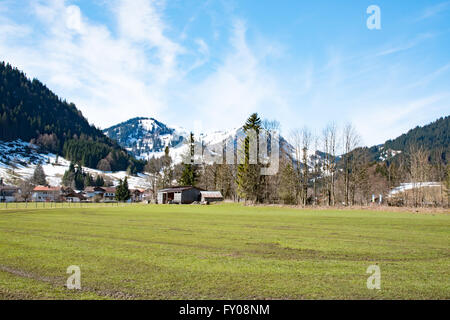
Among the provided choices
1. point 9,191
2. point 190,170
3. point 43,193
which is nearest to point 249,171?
point 190,170

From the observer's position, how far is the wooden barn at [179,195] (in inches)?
3317

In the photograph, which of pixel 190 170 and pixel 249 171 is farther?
pixel 190 170

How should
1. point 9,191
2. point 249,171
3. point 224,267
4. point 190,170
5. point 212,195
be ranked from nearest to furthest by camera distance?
point 224,267
point 249,171
point 212,195
point 190,170
point 9,191

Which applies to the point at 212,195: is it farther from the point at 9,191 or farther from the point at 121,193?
the point at 9,191

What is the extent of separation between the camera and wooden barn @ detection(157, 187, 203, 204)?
84.3 meters

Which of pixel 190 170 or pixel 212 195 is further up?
pixel 190 170

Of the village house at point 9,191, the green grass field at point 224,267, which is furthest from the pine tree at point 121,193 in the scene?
the green grass field at point 224,267

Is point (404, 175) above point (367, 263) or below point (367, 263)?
above

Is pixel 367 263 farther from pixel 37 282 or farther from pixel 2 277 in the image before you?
pixel 2 277

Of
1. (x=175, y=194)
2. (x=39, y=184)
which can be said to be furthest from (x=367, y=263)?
(x=39, y=184)

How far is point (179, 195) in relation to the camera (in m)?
84.6

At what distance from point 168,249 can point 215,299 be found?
6838 mm

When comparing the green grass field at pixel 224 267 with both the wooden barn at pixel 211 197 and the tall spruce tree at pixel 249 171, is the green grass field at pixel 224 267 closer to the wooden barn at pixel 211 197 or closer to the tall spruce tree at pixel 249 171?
the tall spruce tree at pixel 249 171
